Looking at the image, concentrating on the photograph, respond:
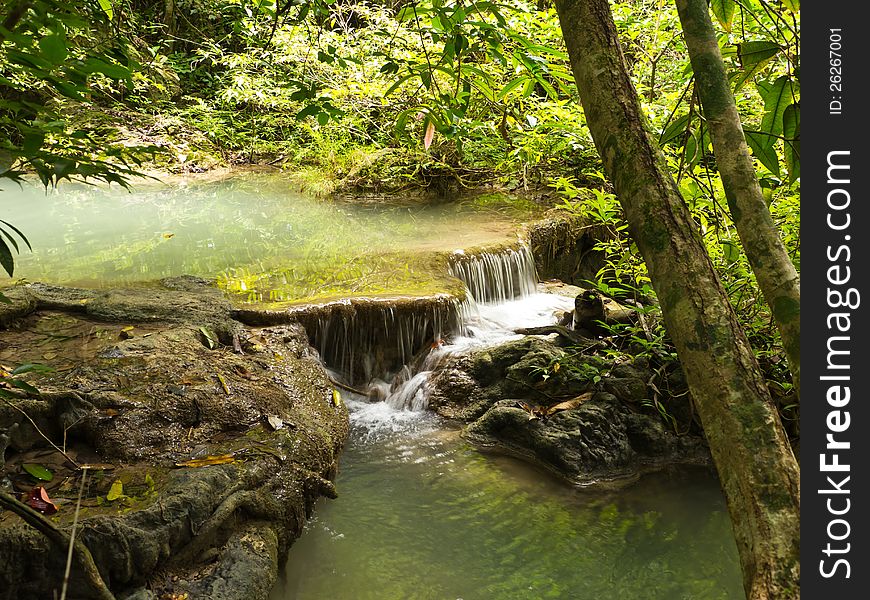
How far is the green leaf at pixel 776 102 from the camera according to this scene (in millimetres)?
1742

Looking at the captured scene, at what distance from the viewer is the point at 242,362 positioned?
425 centimetres

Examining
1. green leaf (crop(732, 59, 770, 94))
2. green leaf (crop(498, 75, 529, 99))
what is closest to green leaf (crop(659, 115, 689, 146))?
green leaf (crop(732, 59, 770, 94))

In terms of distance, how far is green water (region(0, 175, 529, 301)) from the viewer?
618 cm

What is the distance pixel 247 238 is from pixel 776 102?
6991mm

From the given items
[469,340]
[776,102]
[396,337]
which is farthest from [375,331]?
[776,102]

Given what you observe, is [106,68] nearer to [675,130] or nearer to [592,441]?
[675,130]

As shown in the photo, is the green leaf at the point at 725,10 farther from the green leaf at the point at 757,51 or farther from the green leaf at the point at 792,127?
the green leaf at the point at 792,127

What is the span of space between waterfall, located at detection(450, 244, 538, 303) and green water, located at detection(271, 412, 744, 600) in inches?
97.2

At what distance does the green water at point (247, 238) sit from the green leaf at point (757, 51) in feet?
13.6

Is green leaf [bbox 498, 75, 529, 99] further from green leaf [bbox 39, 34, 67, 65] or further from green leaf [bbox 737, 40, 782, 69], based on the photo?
green leaf [bbox 39, 34, 67, 65]

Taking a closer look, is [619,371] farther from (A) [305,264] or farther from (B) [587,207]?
(A) [305,264]

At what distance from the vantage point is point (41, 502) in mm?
2537

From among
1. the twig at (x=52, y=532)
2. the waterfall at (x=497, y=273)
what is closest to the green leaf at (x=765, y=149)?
the twig at (x=52, y=532)

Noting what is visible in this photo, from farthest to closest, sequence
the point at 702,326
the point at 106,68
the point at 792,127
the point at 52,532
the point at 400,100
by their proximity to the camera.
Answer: the point at 400,100
the point at 52,532
the point at 792,127
the point at 106,68
the point at 702,326
